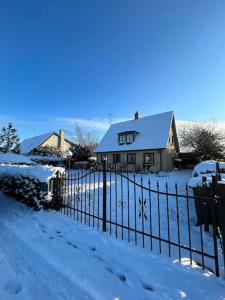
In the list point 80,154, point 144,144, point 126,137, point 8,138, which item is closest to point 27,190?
point 144,144

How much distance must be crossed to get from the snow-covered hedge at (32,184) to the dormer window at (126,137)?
765 inches

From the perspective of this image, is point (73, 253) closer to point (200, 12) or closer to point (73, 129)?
point (200, 12)

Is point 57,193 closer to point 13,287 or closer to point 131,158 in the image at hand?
point 13,287

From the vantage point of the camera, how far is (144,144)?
24406 millimetres

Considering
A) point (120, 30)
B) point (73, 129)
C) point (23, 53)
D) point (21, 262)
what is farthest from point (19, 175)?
point (73, 129)

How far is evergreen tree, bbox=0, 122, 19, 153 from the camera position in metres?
31.9

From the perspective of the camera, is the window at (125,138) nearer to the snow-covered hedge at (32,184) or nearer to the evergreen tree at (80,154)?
the evergreen tree at (80,154)

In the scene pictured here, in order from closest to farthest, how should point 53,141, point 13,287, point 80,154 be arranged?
point 13,287
point 80,154
point 53,141

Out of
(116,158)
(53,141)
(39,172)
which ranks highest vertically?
(53,141)

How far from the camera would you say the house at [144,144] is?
76.7 ft

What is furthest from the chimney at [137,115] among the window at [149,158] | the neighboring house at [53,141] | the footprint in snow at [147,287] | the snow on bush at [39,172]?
the footprint in snow at [147,287]

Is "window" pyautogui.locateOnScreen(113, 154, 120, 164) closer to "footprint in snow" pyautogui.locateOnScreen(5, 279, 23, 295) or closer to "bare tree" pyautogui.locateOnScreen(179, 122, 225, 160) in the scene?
"bare tree" pyautogui.locateOnScreen(179, 122, 225, 160)

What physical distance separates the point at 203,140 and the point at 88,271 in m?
26.9

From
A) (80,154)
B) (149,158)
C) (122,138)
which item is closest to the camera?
(149,158)
